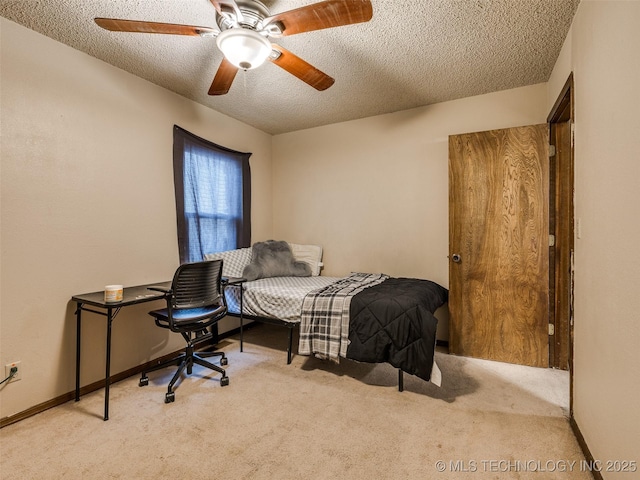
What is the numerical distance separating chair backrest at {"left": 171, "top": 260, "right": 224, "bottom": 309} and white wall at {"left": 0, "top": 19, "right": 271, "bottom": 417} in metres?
0.70

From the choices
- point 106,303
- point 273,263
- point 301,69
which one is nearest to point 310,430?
point 106,303

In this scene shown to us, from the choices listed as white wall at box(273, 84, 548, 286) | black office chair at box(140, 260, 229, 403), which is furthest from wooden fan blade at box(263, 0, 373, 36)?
white wall at box(273, 84, 548, 286)

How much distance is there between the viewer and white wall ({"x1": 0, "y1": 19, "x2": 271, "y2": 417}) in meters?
2.06

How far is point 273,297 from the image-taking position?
9.79 feet

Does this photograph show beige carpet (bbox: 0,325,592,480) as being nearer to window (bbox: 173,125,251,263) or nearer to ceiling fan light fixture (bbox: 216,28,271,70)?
window (bbox: 173,125,251,263)

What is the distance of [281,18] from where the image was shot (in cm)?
162

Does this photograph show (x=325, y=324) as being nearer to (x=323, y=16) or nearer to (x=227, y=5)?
(x=323, y=16)

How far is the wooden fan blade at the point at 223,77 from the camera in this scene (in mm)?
Answer: 2047

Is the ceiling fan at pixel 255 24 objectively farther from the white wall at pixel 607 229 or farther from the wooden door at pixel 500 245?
the wooden door at pixel 500 245

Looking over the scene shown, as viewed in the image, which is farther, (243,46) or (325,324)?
(325,324)

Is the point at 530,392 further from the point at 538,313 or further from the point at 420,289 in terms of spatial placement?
the point at 420,289

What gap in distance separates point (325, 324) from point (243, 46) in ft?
6.56

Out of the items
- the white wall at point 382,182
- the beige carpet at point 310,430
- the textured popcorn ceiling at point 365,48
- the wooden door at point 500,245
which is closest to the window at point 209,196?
the textured popcorn ceiling at point 365,48

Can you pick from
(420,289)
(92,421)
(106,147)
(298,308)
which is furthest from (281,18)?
(92,421)
